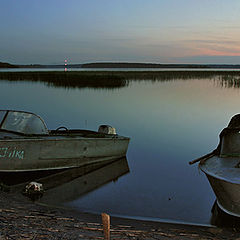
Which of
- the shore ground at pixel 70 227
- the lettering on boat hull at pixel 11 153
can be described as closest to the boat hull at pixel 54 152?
the lettering on boat hull at pixel 11 153

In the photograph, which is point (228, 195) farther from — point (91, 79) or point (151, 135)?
point (91, 79)

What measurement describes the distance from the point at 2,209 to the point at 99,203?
105 inches

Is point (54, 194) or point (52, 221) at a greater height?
point (52, 221)

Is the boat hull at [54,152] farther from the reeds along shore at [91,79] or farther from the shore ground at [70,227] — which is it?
the reeds along shore at [91,79]

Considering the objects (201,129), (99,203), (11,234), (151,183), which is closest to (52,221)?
(11,234)

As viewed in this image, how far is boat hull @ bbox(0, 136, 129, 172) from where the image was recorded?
9.36 m

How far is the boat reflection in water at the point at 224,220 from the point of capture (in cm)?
696

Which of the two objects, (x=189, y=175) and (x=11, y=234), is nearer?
(x=11, y=234)

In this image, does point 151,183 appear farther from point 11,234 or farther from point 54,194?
point 11,234

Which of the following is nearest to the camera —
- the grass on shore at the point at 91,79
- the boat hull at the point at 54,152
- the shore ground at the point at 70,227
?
the shore ground at the point at 70,227

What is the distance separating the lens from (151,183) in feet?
33.0

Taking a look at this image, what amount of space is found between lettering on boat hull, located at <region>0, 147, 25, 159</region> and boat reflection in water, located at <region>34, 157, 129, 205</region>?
98 cm

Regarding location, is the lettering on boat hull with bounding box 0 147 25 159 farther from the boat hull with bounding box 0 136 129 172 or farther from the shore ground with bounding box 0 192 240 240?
the shore ground with bounding box 0 192 240 240

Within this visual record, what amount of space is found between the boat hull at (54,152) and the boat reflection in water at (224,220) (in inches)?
193
